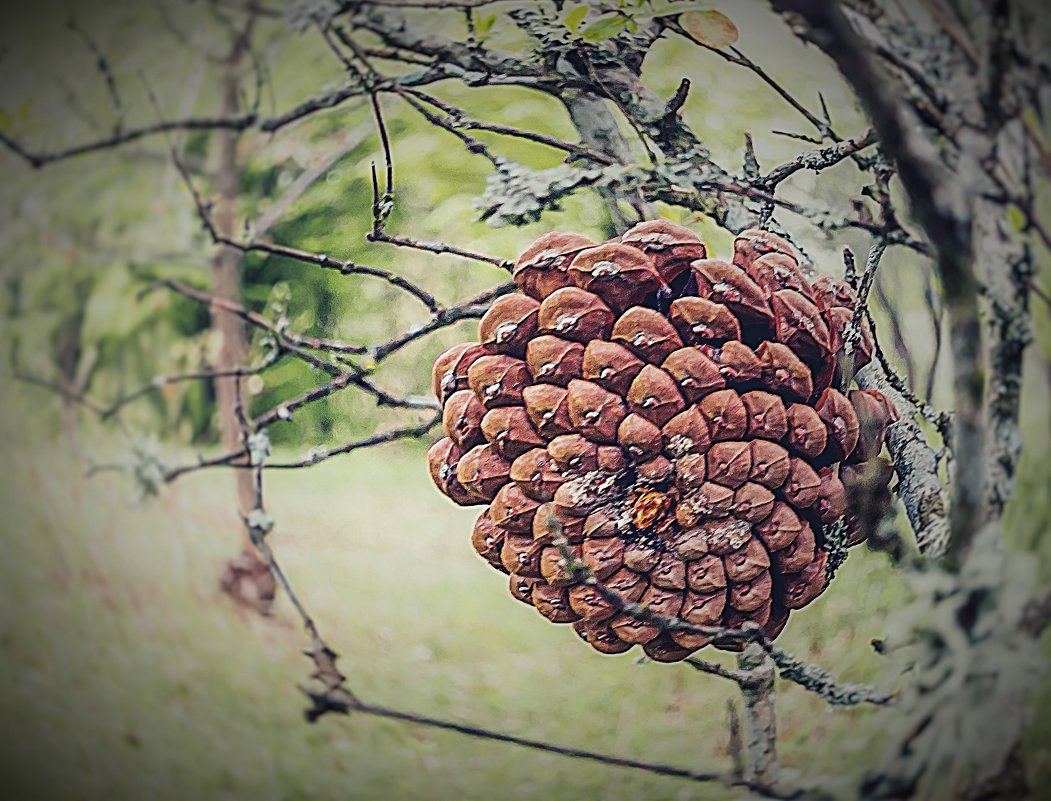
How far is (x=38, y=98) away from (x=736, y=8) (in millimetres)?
826

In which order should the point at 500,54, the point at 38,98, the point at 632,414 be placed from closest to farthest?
the point at 632,414 → the point at 500,54 → the point at 38,98

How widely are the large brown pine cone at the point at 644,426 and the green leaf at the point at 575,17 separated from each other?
247mm

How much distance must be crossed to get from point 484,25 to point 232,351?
1.46 feet

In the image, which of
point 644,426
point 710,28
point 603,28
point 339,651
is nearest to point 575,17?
point 603,28

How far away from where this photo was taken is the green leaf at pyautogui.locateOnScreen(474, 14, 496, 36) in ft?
3.02

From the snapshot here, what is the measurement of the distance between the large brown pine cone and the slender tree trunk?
0.71 feet

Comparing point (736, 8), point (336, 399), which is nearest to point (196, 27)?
point (336, 399)

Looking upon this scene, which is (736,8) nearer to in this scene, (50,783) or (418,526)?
(418,526)

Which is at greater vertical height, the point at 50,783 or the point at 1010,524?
the point at 1010,524

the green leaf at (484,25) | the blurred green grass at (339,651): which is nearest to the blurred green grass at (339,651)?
the blurred green grass at (339,651)

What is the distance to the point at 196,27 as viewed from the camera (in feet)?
3.20

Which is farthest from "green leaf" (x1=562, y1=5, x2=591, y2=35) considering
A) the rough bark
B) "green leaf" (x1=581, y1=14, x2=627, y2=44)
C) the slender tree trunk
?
the rough bark

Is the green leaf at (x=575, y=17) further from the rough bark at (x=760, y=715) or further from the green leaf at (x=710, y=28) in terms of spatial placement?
the rough bark at (x=760, y=715)

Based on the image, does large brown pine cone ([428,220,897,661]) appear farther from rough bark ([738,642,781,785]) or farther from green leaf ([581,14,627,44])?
green leaf ([581,14,627,44])
